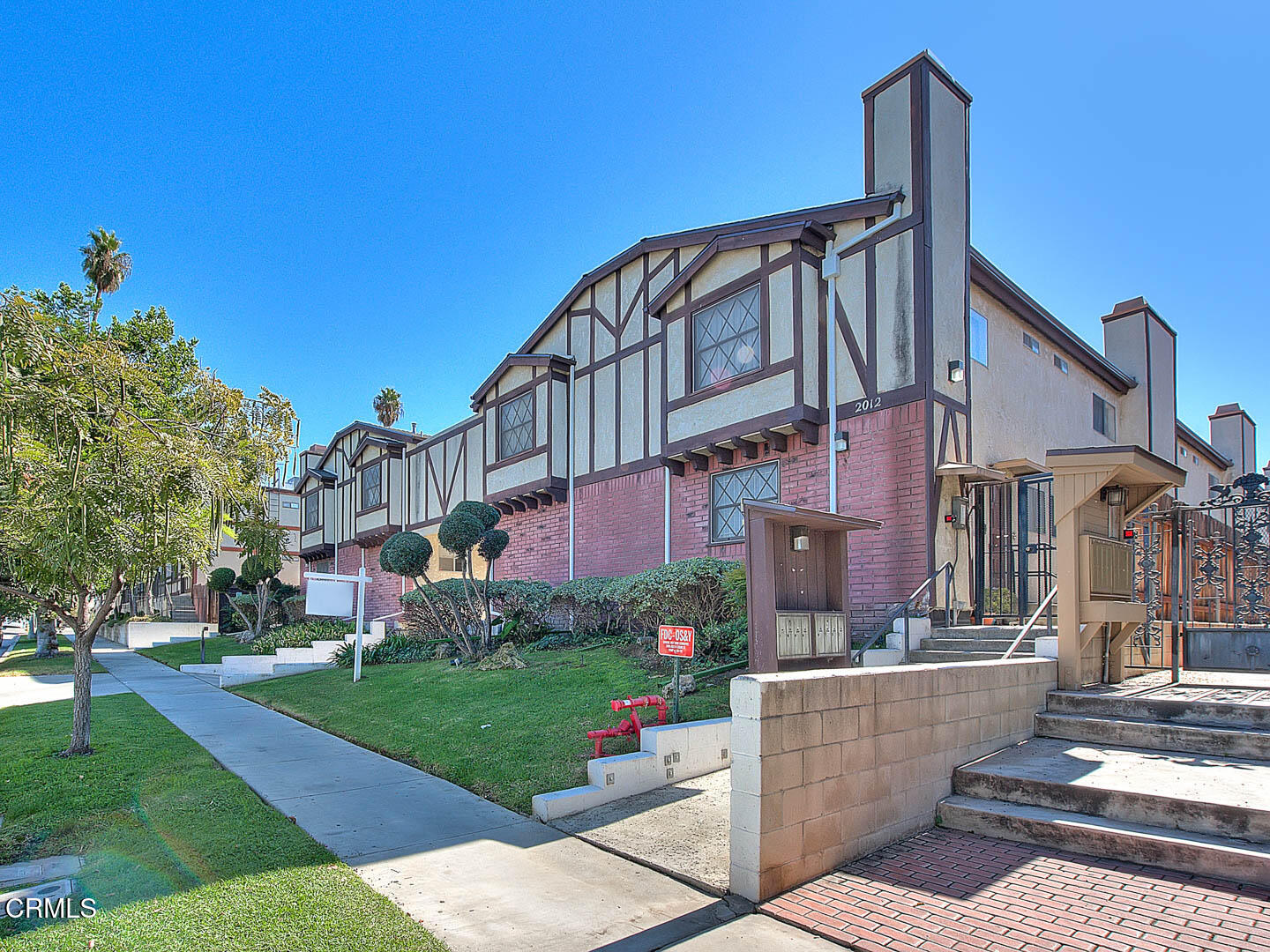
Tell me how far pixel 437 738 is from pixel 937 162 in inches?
411

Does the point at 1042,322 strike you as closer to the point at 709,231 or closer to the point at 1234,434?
the point at 709,231

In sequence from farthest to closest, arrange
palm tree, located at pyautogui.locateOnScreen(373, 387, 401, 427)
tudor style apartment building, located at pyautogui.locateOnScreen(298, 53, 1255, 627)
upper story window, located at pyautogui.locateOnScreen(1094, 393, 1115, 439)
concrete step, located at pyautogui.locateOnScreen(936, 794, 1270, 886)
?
1. palm tree, located at pyautogui.locateOnScreen(373, 387, 401, 427)
2. upper story window, located at pyautogui.locateOnScreen(1094, 393, 1115, 439)
3. tudor style apartment building, located at pyautogui.locateOnScreen(298, 53, 1255, 627)
4. concrete step, located at pyautogui.locateOnScreen(936, 794, 1270, 886)

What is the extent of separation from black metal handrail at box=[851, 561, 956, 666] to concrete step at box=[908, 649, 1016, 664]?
18cm

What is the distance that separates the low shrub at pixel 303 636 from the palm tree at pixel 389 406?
86.6 feet

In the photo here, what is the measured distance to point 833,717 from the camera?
4809mm

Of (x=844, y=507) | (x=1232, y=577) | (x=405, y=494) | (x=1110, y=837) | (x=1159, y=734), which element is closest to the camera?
(x=1110, y=837)

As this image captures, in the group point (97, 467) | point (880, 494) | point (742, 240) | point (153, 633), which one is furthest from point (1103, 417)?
point (153, 633)

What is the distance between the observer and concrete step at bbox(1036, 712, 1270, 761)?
5.67m

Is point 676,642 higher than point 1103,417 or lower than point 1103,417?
lower

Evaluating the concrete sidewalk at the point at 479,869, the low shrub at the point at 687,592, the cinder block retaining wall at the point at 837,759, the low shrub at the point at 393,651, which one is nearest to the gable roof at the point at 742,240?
the low shrub at the point at 687,592

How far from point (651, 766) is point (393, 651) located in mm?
11444

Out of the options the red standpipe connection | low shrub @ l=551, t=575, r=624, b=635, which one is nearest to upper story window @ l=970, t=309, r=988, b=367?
low shrub @ l=551, t=575, r=624, b=635

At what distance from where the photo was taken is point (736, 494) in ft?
43.0

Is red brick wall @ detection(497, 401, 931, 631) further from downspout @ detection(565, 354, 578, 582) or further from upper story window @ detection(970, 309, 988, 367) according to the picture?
upper story window @ detection(970, 309, 988, 367)
